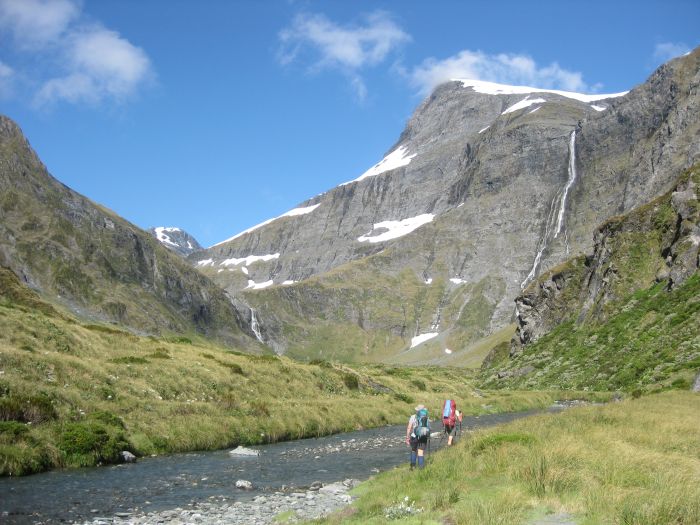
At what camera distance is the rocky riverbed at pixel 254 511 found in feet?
59.4

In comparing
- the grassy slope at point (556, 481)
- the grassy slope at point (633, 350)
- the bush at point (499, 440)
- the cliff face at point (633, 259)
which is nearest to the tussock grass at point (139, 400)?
the grassy slope at point (556, 481)

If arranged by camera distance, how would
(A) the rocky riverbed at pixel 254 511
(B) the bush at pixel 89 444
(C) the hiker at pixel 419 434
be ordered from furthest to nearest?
(B) the bush at pixel 89 444 < (C) the hiker at pixel 419 434 < (A) the rocky riverbed at pixel 254 511

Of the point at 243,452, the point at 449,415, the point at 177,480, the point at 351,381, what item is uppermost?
the point at 351,381

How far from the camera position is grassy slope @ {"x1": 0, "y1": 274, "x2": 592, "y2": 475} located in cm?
2689

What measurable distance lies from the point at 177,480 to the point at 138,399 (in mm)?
12078

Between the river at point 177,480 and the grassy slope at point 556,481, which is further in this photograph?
the river at point 177,480

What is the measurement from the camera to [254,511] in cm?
1964

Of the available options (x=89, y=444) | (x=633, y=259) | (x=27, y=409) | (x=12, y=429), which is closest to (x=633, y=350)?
(x=633, y=259)

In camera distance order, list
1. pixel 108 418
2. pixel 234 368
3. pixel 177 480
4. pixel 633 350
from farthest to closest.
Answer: pixel 633 350 → pixel 234 368 → pixel 108 418 → pixel 177 480

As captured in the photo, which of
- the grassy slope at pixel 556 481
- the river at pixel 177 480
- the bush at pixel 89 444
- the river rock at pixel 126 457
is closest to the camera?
the grassy slope at pixel 556 481

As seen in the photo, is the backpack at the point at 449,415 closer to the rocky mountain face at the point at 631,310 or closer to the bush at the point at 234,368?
the bush at the point at 234,368

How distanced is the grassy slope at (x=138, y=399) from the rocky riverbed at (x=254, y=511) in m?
8.53

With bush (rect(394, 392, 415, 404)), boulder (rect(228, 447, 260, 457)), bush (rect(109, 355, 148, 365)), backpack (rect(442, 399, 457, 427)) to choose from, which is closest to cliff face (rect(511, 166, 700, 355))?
bush (rect(394, 392, 415, 404))

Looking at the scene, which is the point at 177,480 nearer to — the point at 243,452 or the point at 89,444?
the point at 89,444
